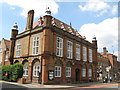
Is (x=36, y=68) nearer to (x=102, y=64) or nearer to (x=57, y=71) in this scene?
(x=57, y=71)

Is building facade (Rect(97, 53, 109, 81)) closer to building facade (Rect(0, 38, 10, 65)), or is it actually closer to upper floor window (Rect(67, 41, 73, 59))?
upper floor window (Rect(67, 41, 73, 59))

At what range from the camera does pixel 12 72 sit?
2370 cm

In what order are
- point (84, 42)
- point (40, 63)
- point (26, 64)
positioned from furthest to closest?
point (84, 42)
point (26, 64)
point (40, 63)

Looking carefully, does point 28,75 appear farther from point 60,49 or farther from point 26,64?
point 60,49

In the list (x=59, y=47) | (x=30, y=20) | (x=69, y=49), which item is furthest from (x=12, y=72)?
(x=69, y=49)

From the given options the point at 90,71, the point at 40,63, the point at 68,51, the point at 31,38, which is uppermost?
the point at 31,38

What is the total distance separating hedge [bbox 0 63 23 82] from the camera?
2302cm

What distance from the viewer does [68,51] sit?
2800cm

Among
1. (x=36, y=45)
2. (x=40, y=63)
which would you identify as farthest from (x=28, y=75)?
(x=36, y=45)

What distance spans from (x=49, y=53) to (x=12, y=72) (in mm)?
7309

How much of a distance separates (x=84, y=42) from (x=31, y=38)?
13.8m

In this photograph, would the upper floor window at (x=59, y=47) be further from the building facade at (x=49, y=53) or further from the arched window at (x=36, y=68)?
the arched window at (x=36, y=68)

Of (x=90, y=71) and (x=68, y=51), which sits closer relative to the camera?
(x=68, y=51)

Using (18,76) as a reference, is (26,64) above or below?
above
